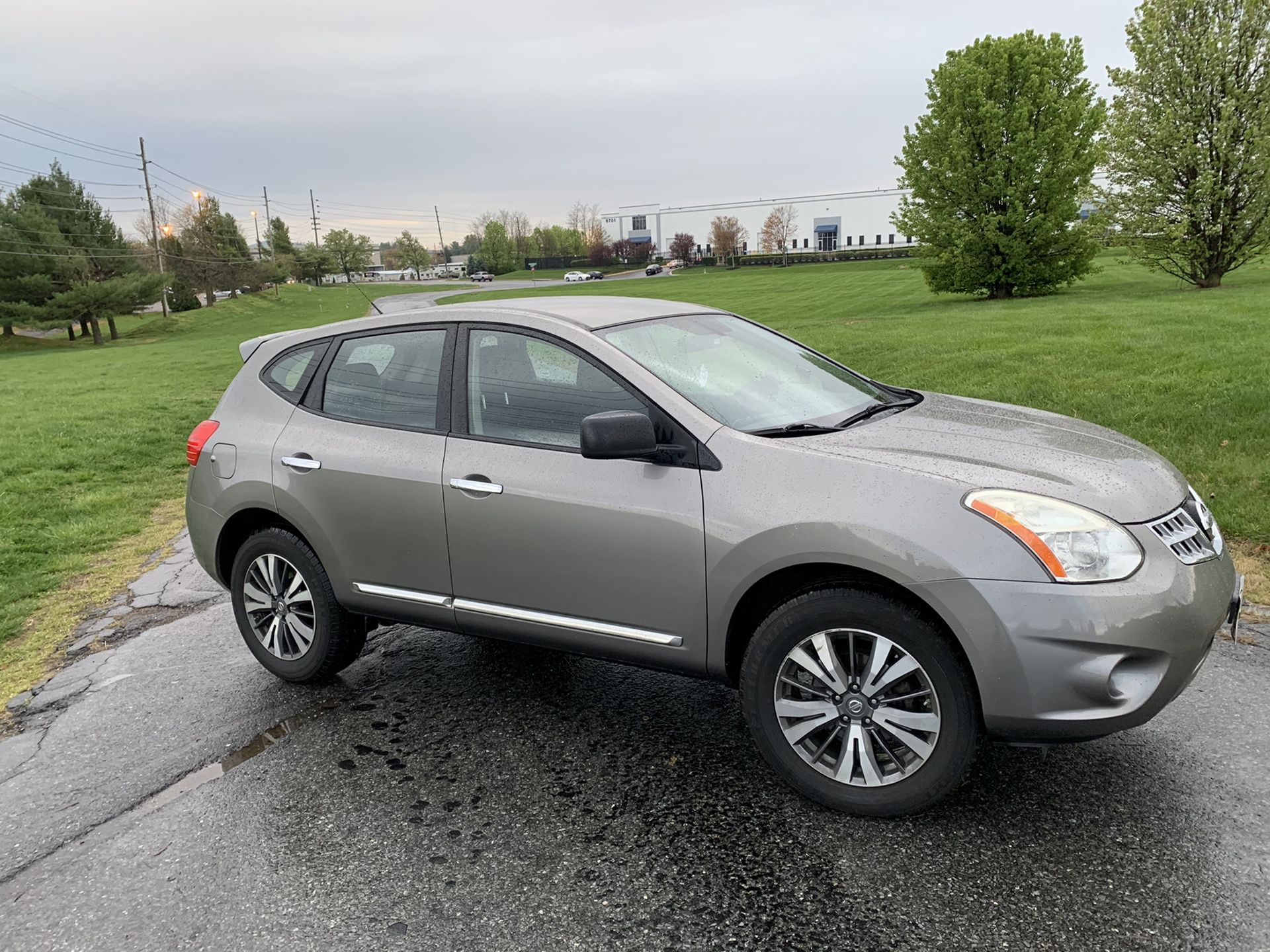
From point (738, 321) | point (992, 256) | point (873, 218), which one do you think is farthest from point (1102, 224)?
point (873, 218)

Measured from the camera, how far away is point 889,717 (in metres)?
2.97

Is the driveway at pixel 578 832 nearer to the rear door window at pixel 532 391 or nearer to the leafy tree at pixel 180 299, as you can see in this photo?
the rear door window at pixel 532 391

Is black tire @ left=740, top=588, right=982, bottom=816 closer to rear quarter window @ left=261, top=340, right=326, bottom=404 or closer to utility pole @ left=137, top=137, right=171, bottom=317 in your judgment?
rear quarter window @ left=261, top=340, right=326, bottom=404


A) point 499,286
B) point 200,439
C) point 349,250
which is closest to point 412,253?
point 349,250

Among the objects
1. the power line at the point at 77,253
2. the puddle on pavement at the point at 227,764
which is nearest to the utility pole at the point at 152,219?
the power line at the point at 77,253

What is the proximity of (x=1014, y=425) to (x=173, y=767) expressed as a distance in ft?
12.2

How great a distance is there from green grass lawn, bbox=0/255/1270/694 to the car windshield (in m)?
2.90

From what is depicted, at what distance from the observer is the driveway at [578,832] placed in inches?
102

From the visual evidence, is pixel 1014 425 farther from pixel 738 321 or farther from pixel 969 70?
pixel 969 70

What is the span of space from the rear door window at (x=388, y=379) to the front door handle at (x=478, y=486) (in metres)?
0.35

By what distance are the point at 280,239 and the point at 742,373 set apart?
116 m

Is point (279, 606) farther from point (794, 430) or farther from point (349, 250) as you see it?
point (349, 250)

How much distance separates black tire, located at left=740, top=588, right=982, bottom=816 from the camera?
112 inches

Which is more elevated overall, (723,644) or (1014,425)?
(1014,425)
